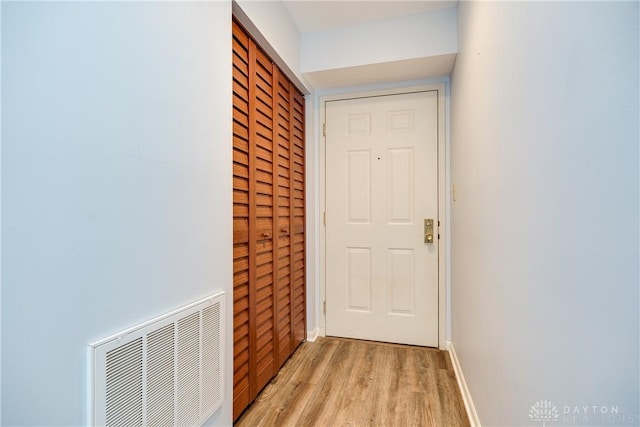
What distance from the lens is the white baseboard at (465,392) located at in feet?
4.91

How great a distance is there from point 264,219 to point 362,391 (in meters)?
1.20

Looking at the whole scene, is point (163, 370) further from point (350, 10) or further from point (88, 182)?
point (350, 10)

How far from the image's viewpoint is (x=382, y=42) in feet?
7.15

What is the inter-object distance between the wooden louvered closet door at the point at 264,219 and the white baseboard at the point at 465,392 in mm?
1143

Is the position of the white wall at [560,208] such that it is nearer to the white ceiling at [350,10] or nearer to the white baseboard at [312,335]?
the white ceiling at [350,10]

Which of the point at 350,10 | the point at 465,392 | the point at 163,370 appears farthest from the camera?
the point at 350,10

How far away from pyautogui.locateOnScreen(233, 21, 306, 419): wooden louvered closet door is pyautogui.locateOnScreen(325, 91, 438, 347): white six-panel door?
34 centimetres

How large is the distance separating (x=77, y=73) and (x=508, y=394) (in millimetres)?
1595

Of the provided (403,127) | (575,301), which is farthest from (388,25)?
(575,301)

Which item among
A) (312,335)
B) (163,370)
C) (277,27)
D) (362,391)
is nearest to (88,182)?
(163,370)

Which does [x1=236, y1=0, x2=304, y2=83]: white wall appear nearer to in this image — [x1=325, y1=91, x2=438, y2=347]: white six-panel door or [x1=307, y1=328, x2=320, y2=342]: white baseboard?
[x1=325, y1=91, x2=438, y2=347]: white six-panel door

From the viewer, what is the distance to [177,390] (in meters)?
1.08

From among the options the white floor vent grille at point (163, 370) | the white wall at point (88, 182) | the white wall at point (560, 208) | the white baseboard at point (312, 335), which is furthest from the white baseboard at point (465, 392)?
the white wall at point (88, 182)

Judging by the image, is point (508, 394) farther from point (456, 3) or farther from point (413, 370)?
point (456, 3)
